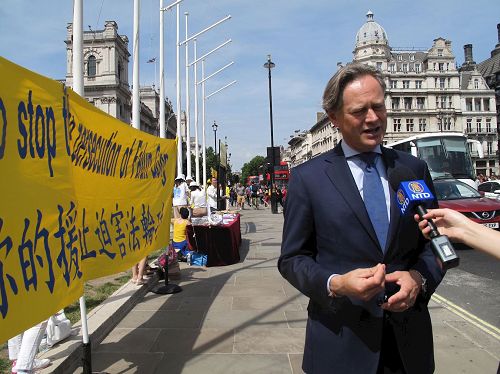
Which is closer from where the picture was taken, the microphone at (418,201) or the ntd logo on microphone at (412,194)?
the microphone at (418,201)

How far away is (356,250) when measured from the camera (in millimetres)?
1746

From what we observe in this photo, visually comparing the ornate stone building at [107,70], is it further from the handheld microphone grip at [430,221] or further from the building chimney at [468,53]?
the building chimney at [468,53]

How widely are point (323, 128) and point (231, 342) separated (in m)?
99.5

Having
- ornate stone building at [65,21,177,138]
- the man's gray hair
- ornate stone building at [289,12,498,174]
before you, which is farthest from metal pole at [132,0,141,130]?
ornate stone building at [289,12,498,174]

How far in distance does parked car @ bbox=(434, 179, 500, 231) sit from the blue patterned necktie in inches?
318

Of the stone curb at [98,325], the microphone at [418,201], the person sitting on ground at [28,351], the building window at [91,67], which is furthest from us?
the building window at [91,67]

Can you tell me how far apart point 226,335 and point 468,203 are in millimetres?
8202

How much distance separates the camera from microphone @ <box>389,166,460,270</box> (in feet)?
4.48

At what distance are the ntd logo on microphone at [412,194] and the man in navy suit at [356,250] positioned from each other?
0.12 meters

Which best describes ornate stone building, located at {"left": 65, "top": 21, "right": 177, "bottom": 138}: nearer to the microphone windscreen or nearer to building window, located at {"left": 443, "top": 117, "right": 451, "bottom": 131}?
building window, located at {"left": 443, "top": 117, "right": 451, "bottom": 131}

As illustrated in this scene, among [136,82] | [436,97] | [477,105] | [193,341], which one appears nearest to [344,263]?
[193,341]

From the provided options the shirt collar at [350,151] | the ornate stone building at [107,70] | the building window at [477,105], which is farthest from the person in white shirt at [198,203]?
the building window at [477,105]

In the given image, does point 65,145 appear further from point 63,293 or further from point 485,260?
point 485,260

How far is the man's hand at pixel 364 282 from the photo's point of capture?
145cm
